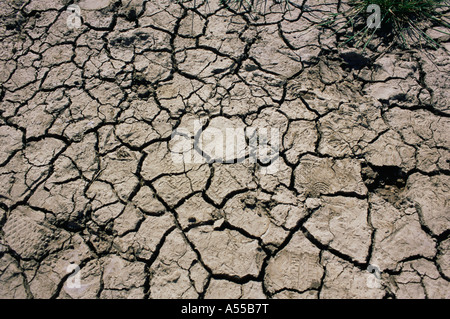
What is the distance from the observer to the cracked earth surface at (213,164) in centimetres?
179

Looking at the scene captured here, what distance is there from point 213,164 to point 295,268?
2.93 ft

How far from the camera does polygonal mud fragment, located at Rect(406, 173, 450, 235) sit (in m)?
1.87

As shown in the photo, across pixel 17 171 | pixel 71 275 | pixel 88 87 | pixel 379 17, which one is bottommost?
pixel 71 275

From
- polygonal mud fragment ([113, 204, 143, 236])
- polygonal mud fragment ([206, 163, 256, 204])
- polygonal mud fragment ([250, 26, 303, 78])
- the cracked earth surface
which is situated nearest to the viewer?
the cracked earth surface

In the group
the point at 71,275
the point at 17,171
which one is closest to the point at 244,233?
the point at 71,275

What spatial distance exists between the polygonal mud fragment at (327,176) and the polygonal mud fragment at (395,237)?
0.19m

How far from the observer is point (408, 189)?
200 cm

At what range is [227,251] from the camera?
6.04 feet

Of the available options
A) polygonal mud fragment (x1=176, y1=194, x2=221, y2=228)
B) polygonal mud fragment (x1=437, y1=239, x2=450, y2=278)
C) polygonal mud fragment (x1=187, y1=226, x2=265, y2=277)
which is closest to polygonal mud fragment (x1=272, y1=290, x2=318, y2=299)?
polygonal mud fragment (x1=187, y1=226, x2=265, y2=277)

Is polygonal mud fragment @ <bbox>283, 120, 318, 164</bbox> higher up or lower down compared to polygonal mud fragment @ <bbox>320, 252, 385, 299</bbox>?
higher up

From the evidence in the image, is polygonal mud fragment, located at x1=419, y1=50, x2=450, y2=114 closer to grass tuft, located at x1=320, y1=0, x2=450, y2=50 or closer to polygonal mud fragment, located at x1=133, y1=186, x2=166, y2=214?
grass tuft, located at x1=320, y1=0, x2=450, y2=50

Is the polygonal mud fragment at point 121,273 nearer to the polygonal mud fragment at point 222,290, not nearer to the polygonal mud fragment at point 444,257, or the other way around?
the polygonal mud fragment at point 222,290
